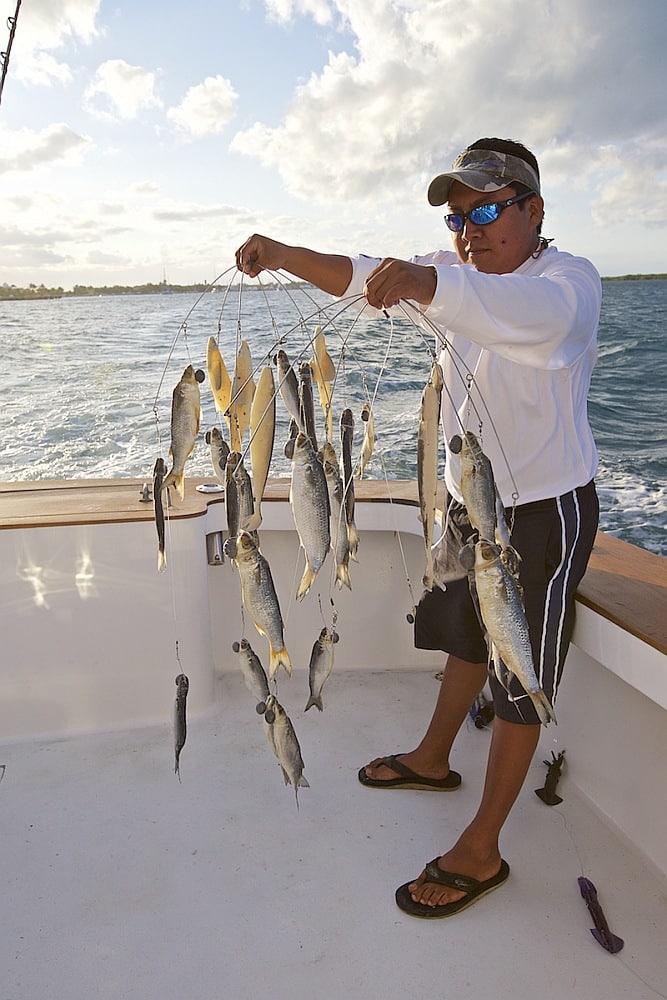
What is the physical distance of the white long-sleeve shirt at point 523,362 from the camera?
1.44 metres

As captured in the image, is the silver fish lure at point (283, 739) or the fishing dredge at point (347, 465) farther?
the silver fish lure at point (283, 739)

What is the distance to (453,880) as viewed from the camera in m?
2.05

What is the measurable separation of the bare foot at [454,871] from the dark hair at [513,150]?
1.69 metres

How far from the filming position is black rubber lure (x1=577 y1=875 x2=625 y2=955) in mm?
1906

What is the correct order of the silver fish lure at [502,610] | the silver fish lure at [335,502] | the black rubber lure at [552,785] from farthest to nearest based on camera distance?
the black rubber lure at [552,785]
the silver fish lure at [335,502]
the silver fish lure at [502,610]

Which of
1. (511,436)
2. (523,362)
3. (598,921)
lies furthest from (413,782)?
(523,362)

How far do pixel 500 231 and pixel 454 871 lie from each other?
167 centimetres

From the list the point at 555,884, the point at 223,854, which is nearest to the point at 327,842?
the point at 223,854

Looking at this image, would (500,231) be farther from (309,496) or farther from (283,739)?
(283,739)

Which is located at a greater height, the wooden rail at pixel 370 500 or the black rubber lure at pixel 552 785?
the wooden rail at pixel 370 500

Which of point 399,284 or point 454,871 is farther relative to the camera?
point 454,871

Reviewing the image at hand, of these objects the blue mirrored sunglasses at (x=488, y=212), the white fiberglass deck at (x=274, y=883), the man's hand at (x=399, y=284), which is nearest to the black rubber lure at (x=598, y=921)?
the white fiberglass deck at (x=274, y=883)

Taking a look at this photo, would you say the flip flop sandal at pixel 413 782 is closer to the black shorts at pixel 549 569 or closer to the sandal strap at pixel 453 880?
the sandal strap at pixel 453 880

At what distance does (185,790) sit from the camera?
2.56m
